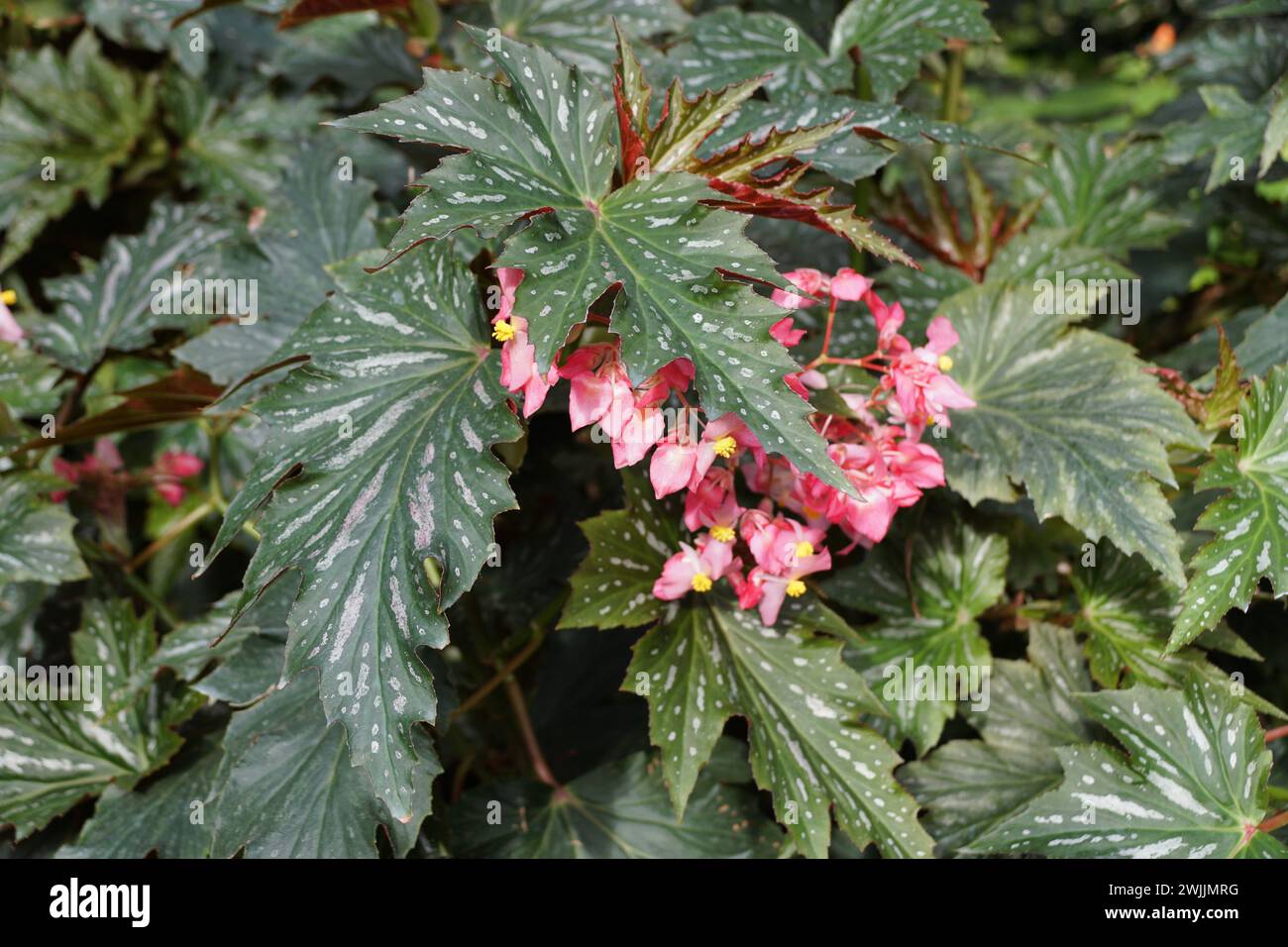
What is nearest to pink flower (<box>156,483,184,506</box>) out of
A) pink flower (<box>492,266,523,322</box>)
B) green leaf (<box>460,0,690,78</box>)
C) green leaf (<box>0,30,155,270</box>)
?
green leaf (<box>0,30,155,270</box>)

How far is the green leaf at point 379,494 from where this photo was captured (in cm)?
91

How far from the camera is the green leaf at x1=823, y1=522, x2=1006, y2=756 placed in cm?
120

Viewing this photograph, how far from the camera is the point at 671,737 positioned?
1098 millimetres

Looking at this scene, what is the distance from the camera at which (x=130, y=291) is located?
1602 mm

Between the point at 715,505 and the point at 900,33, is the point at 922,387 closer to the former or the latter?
the point at 715,505

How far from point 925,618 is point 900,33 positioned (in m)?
0.78

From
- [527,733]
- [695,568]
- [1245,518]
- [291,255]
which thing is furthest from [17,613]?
[1245,518]

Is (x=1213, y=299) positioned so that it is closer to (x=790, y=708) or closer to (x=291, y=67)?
(x=790, y=708)

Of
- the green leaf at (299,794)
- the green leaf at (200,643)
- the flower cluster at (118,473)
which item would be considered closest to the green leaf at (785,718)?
the green leaf at (299,794)

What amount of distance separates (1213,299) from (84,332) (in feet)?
5.99

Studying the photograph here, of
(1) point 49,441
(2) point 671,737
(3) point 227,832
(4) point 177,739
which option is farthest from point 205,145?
(2) point 671,737

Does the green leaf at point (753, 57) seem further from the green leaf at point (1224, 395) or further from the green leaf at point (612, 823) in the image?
the green leaf at point (612, 823)

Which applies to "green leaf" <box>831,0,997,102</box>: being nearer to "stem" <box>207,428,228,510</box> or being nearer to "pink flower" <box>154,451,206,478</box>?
"stem" <box>207,428,228,510</box>

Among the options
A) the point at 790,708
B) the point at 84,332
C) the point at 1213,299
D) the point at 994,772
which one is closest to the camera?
the point at 790,708
